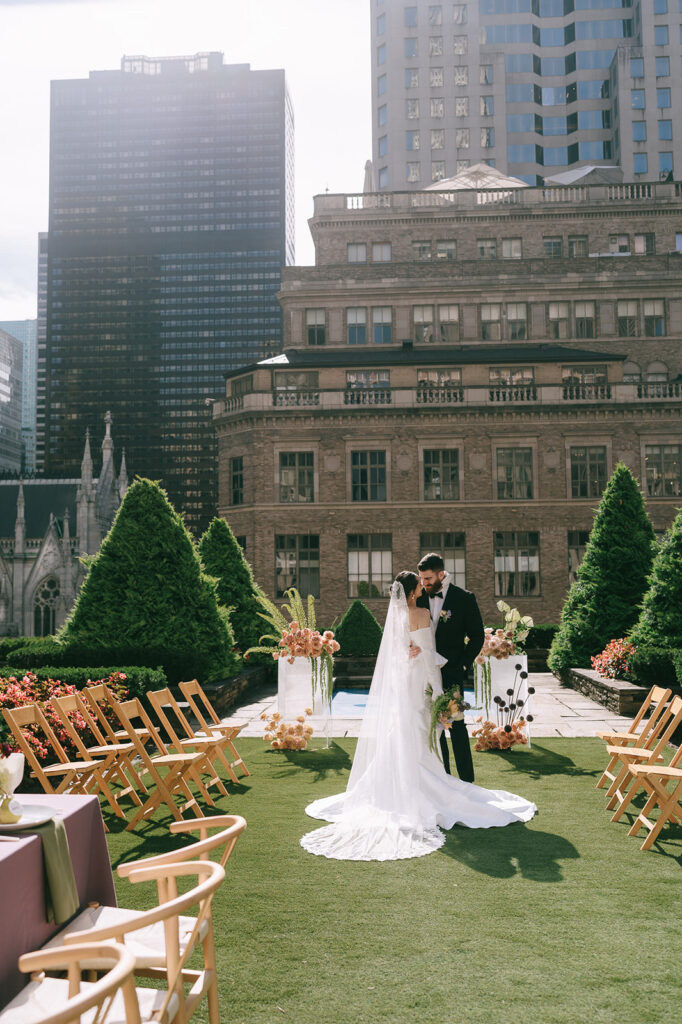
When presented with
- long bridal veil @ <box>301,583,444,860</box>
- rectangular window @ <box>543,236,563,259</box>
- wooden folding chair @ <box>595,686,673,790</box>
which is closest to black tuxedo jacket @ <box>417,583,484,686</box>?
long bridal veil @ <box>301,583,444,860</box>

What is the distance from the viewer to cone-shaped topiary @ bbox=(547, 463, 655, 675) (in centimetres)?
1991

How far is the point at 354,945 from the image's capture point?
5230 millimetres

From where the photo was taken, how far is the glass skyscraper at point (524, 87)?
6525 cm

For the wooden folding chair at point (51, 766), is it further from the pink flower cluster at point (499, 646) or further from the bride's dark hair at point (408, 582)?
the pink flower cluster at point (499, 646)

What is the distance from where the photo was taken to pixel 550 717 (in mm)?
15570

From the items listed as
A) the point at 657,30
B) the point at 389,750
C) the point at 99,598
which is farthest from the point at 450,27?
the point at 389,750

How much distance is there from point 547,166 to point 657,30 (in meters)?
12.9

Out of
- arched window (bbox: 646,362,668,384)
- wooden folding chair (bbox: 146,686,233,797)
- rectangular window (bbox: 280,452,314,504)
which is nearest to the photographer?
wooden folding chair (bbox: 146,686,233,797)

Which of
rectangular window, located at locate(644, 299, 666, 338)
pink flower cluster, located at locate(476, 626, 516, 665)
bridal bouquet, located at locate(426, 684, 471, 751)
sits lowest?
bridal bouquet, located at locate(426, 684, 471, 751)

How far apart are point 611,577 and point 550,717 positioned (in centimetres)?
574

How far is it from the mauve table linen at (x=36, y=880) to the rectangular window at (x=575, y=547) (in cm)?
3235

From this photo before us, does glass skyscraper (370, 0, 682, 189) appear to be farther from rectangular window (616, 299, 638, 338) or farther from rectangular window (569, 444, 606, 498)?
rectangular window (569, 444, 606, 498)

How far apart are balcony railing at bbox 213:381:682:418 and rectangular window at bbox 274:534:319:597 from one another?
6032 mm

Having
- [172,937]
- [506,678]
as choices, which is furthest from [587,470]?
[172,937]
